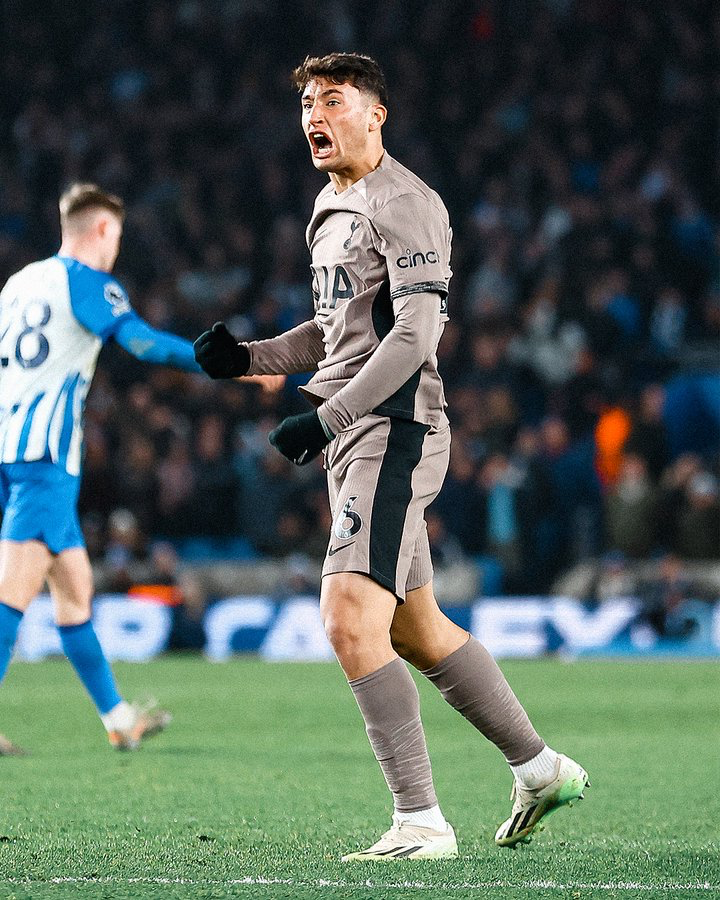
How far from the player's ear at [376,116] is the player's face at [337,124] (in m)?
0.01

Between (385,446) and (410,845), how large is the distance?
1.03 meters

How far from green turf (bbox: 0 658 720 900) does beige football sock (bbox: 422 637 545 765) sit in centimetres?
29

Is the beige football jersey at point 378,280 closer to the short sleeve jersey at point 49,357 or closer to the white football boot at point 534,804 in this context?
the white football boot at point 534,804

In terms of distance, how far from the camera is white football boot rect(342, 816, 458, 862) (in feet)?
12.1

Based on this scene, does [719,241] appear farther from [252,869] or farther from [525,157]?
[252,869]

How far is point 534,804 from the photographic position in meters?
3.99

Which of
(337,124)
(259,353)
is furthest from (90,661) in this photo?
(337,124)

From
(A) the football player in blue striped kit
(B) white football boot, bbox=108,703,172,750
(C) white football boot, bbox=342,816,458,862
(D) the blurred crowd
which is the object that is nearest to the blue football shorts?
(A) the football player in blue striped kit

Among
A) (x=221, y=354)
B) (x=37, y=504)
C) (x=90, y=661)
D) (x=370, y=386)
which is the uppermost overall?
(x=221, y=354)

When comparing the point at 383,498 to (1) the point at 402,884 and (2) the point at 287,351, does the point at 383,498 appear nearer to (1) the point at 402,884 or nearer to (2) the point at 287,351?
(2) the point at 287,351

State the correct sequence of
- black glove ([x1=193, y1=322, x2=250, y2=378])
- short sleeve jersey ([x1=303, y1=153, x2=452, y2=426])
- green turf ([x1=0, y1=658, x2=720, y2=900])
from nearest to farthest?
green turf ([x1=0, y1=658, x2=720, y2=900]), short sleeve jersey ([x1=303, y1=153, x2=452, y2=426]), black glove ([x1=193, y1=322, x2=250, y2=378])

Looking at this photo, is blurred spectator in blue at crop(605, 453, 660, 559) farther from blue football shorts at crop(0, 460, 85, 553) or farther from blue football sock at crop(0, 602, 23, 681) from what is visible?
blue football sock at crop(0, 602, 23, 681)

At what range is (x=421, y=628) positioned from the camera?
3.99 m

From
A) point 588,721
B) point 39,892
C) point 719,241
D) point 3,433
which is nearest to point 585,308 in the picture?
point 719,241
